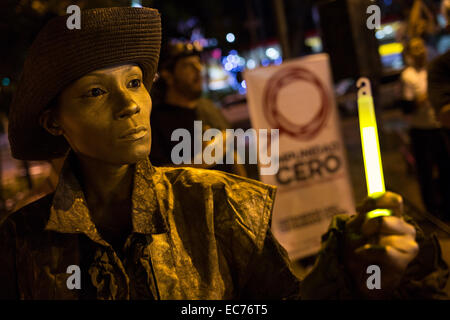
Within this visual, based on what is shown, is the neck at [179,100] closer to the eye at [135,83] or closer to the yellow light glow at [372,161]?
the eye at [135,83]

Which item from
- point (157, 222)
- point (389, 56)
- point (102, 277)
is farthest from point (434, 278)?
point (389, 56)

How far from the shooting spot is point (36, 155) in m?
1.76

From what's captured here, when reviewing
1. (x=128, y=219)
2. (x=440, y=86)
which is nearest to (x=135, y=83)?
(x=128, y=219)

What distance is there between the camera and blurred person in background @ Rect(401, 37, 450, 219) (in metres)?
5.92

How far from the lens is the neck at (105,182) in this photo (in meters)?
1.60

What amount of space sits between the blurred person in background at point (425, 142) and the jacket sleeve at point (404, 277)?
453 centimetres

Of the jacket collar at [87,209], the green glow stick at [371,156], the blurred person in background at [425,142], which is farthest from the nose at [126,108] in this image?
the blurred person in background at [425,142]

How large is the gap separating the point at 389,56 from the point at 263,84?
25.2 m

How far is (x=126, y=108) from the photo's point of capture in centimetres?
143

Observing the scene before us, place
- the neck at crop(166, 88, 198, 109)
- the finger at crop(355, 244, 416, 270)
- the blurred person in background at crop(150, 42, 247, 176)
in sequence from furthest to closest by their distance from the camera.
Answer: the neck at crop(166, 88, 198, 109) → the blurred person in background at crop(150, 42, 247, 176) → the finger at crop(355, 244, 416, 270)

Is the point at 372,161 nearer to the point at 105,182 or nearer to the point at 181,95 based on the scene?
the point at 105,182

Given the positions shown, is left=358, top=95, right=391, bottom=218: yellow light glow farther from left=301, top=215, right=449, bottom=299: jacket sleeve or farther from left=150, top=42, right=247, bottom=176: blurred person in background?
left=150, top=42, right=247, bottom=176: blurred person in background

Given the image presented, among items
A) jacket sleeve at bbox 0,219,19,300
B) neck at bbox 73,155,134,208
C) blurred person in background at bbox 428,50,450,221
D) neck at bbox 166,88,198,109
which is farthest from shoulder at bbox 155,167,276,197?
blurred person in background at bbox 428,50,450,221

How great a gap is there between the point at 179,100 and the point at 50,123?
264 cm
